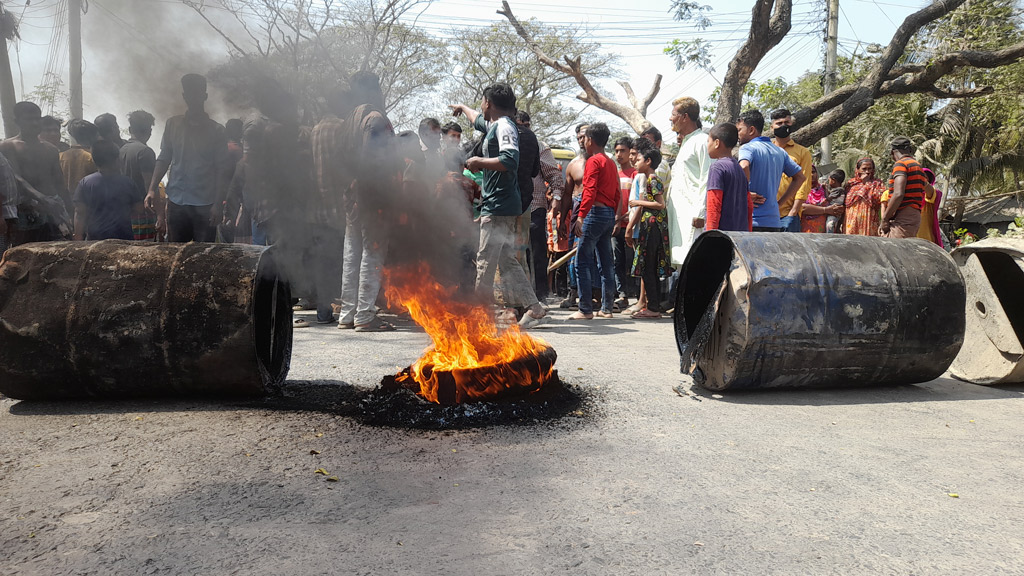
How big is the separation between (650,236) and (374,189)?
173 inches

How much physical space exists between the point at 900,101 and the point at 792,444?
88.5ft

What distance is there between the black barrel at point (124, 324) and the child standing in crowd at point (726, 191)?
12.0 feet

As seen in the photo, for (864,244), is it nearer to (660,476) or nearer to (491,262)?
(660,476)

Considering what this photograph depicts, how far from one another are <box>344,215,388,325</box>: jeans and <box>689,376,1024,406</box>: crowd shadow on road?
3.28 meters

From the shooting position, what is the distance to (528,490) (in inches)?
104

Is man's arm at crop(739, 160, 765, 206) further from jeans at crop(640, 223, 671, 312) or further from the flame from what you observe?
the flame

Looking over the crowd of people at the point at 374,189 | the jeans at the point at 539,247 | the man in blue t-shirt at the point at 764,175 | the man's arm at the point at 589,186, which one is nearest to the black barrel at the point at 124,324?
the crowd of people at the point at 374,189

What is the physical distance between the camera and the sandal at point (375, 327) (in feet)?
22.3

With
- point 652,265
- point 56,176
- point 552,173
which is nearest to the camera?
point 56,176

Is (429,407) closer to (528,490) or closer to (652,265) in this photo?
(528,490)

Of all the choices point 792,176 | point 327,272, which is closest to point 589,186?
point 792,176

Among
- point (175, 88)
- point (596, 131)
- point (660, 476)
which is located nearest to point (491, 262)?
point (596, 131)

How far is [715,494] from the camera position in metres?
2.63

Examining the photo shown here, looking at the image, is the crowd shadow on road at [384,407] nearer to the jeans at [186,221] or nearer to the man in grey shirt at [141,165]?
the jeans at [186,221]
